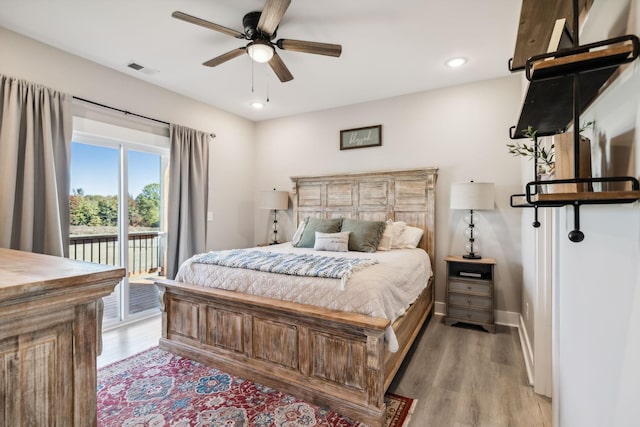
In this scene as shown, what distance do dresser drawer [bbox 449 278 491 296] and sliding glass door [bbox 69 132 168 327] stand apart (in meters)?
3.63

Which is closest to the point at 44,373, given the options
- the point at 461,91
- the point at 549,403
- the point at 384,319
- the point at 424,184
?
the point at 384,319

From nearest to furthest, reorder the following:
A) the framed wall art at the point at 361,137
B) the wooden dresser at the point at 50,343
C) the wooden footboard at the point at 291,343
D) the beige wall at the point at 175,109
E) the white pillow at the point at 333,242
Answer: the wooden dresser at the point at 50,343 → the wooden footboard at the point at 291,343 → the beige wall at the point at 175,109 → the white pillow at the point at 333,242 → the framed wall art at the point at 361,137

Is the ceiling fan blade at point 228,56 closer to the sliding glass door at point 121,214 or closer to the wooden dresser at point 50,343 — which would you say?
the sliding glass door at point 121,214

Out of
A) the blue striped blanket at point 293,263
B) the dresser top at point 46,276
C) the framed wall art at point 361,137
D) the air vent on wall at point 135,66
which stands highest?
the air vent on wall at point 135,66

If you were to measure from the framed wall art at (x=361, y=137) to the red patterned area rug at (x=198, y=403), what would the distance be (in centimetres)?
317

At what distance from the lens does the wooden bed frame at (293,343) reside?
187cm

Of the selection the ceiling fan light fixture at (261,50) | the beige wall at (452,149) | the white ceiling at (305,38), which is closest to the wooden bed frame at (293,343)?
the beige wall at (452,149)

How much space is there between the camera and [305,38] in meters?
2.86

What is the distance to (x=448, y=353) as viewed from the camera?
108 inches

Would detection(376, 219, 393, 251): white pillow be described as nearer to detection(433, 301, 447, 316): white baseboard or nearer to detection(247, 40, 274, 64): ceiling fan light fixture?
detection(433, 301, 447, 316): white baseboard

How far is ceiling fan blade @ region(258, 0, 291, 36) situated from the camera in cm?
201

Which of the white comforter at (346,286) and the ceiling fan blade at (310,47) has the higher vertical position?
the ceiling fan blade at (310,47)

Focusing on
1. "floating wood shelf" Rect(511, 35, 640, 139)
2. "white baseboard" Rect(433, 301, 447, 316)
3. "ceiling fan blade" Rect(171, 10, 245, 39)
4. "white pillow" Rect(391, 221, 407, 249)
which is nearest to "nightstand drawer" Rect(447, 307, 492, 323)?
"white baseboard" Rect(433, 301, 447, 316)

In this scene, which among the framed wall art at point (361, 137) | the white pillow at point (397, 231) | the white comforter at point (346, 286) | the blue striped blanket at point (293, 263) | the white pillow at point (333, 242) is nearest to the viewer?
the white comforter at point (346, 286)
